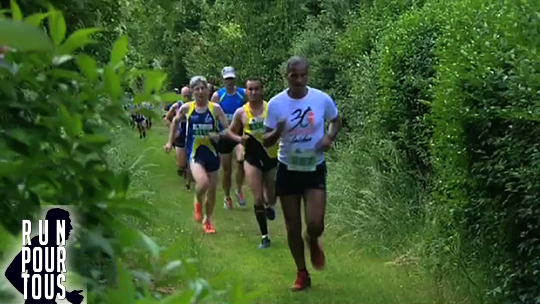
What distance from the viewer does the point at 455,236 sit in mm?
7523

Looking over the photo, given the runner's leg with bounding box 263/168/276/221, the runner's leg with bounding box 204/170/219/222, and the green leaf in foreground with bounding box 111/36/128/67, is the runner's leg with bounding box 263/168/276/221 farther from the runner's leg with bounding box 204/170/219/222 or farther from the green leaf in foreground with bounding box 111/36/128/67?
the green leaf in foreground with bounding box 111/36/128/67

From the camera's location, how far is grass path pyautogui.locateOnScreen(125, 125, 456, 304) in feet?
26.4

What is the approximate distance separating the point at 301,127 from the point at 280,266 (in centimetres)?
228

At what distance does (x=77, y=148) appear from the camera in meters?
1.91

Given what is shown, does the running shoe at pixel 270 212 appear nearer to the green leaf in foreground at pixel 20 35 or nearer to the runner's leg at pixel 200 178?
the runner's leg at pixel 200 178

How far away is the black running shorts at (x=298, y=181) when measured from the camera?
778cm

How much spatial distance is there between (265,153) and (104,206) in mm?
8406

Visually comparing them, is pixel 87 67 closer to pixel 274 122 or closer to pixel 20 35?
pixel 20 35

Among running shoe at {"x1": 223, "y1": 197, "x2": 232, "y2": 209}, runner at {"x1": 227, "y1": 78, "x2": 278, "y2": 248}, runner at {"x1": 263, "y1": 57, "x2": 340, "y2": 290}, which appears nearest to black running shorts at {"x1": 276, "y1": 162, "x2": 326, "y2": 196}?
runner at {"x1": 263, "y1": 57, "x2": 340, "y2": 290}

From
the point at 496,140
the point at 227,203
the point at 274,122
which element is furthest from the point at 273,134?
the point at 227,203

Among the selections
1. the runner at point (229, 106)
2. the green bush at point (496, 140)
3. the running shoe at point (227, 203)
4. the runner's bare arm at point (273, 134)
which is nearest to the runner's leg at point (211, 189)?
the runner at point (229, 106)

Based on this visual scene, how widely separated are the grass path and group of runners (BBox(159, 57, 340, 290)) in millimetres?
272

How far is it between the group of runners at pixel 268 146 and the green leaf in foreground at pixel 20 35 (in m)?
1.89

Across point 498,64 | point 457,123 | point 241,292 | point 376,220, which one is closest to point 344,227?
point 376,220
